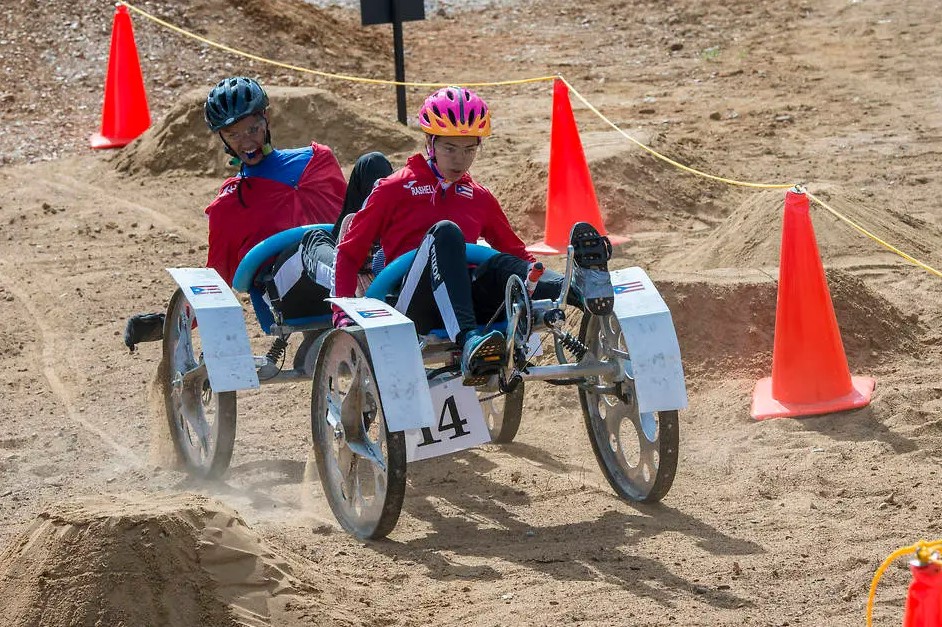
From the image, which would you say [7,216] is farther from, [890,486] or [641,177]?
[890,486]

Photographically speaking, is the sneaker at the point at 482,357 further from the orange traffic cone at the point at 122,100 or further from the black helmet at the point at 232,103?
the orange traffic cone at the point at 122,100

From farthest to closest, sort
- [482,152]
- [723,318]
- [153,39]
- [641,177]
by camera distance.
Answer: [153,39], [482,152], [641,177], [723,318]

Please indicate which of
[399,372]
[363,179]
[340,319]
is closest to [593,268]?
[399,372]

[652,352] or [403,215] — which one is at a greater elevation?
[403,215]

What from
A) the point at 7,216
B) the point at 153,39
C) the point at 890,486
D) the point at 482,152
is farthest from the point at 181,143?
the point at 890,486

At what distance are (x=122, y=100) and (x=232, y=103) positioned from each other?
8463mm

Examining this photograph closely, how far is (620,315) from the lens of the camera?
20.8 feet

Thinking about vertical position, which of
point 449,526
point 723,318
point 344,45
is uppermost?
point 344,45

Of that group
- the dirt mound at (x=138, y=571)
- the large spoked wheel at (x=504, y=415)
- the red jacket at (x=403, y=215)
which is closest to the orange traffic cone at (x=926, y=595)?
the dirt mound at (x=138, y=571)

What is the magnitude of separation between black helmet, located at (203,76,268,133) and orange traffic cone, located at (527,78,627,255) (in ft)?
12.0

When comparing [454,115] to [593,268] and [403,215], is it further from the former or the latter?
[593,268]

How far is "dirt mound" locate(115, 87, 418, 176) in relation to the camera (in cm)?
1429

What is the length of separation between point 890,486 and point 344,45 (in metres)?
14.1

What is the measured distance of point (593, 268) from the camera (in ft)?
20.4
